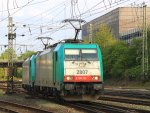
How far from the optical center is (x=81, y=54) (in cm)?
2358

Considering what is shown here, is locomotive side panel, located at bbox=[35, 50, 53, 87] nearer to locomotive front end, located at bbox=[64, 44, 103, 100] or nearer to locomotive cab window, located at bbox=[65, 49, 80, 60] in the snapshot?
locomotive cab window, located at bbox=[65, 49, 80, 60]

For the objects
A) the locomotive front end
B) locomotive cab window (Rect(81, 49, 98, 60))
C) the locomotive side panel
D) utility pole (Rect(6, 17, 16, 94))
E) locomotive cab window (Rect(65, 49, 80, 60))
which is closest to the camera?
the locomotive front end

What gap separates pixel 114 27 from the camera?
382 feet

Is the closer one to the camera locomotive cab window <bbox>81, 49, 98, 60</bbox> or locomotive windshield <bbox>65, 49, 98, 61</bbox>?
locomotive windshield <bbox>65, 49, 98, 61</bbox>

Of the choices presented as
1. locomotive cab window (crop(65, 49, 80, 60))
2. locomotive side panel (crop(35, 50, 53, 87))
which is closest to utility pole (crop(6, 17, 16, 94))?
locomotive side panel (crop(35, 50, 53, 87))

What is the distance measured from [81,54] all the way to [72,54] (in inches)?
19.3

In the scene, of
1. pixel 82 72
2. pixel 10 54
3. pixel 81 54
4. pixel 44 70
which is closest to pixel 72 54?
pixel 81 54

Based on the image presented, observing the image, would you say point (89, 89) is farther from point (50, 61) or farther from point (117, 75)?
point (117, 75)

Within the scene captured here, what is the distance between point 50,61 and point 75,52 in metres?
2.61

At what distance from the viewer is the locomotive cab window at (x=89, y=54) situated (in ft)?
77.1

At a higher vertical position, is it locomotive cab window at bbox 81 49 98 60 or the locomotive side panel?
locomotive cab window at bbox 81 49 98 60

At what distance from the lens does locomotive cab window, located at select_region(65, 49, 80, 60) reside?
76.5ft

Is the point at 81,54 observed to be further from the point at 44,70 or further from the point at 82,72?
the point at 44,70

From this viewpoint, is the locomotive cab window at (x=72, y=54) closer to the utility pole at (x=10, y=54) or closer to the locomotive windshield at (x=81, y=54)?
the locomotive windshield at (x=81, y=54)
